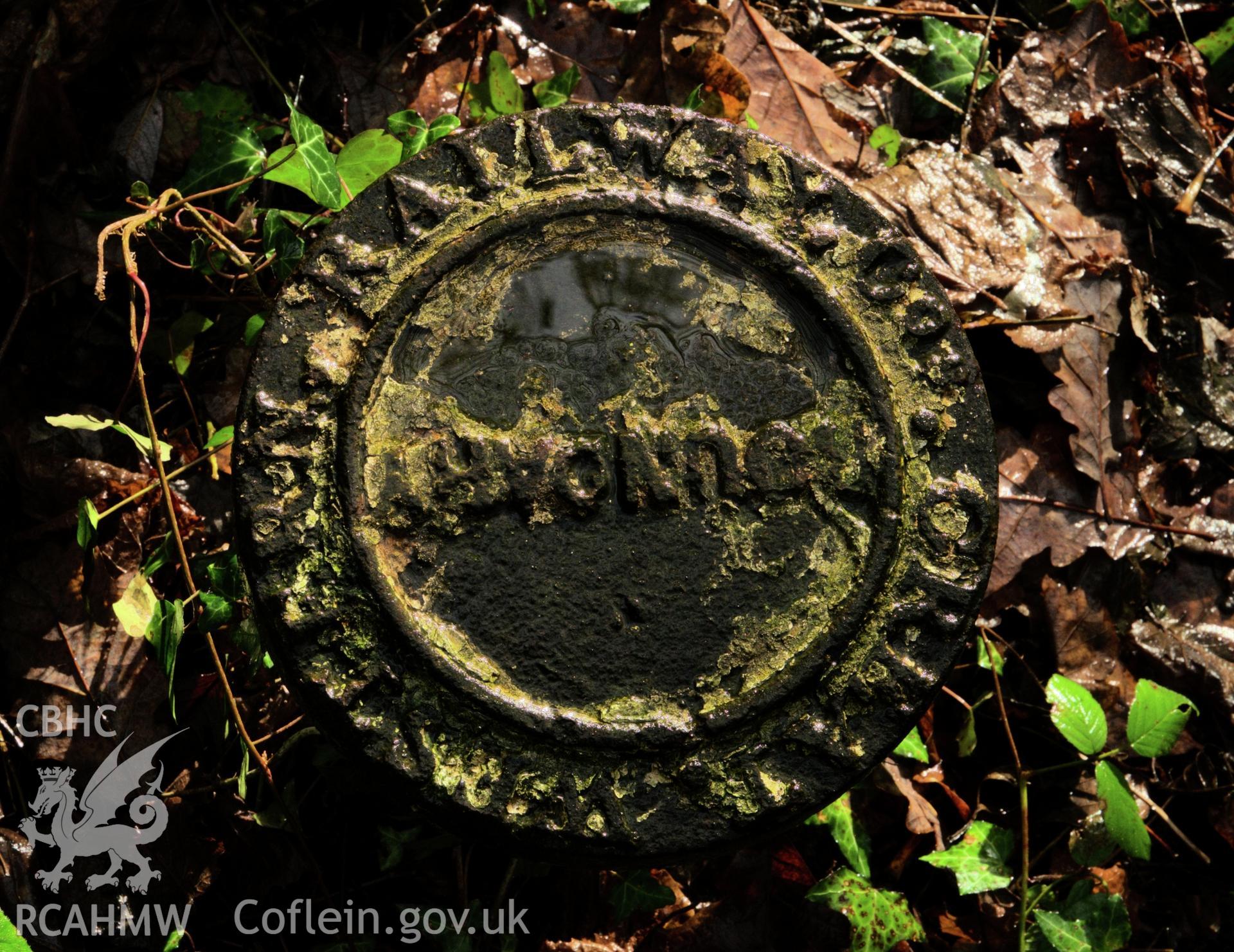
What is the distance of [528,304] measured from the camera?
2.11 meters

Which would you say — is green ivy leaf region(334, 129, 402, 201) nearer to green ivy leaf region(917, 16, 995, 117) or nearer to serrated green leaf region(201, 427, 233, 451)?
serrated green leaf region(201, 427, 233, 451)

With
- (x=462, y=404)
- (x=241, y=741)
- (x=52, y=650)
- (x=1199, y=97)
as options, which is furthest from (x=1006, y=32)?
(x=52, y=650)

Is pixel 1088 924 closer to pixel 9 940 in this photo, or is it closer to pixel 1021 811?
pixel 1021 811

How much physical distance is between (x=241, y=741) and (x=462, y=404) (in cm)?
119

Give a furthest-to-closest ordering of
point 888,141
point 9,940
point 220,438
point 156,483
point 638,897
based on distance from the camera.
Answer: point 888,141, point 156,483, point 220,438, point 638,897, point 9,940

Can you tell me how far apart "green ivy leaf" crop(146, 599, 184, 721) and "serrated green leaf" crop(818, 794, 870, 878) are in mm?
1633

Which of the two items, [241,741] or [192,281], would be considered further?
[192,281]

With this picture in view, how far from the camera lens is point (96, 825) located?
8.27ft

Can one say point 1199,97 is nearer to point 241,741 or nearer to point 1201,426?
point 1201,426

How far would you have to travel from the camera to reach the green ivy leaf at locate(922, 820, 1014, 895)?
2.60m

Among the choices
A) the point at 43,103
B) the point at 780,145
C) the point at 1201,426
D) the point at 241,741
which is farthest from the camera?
the point at 1201,426

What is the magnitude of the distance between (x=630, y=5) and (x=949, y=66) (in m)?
1.03

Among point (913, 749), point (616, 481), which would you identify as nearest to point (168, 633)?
point (616, 481)

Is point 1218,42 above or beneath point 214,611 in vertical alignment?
above
